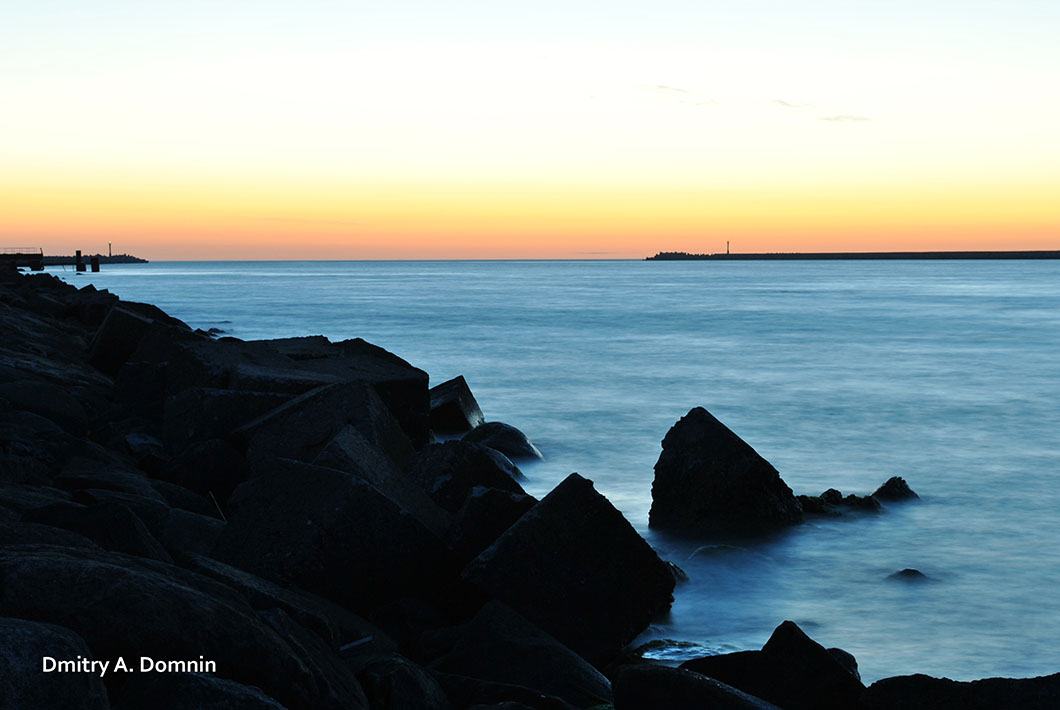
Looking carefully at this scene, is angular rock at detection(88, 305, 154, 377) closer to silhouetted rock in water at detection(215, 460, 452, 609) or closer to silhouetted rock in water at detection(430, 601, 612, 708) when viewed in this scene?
silhouetted rock in water at detection(215, 460, 452, 609)

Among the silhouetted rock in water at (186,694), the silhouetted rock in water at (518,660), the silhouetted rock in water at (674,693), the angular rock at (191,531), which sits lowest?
the silhouetted rock in water at (518,660)

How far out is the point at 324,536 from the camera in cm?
452

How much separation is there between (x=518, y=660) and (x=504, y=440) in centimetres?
638

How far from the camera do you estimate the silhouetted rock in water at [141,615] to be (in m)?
2.74

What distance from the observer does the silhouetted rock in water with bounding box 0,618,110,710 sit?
7.59 ft

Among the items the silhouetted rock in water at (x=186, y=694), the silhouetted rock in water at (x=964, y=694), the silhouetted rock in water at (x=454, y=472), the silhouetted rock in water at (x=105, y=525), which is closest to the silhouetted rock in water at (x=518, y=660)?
the silhouetted rock in water at (x=964, y=694)

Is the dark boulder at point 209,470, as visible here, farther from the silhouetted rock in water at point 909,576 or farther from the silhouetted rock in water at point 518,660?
the silhouetted rock in water at point 909,576

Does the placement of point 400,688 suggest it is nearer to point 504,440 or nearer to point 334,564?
point 334,564

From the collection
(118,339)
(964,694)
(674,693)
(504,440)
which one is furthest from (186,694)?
(118,339)

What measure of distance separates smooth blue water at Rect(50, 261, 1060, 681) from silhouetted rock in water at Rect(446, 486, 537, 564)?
1.14 meters

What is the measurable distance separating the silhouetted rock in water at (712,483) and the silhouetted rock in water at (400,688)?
4225 mm

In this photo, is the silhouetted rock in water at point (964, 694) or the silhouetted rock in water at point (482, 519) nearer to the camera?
the silhouetted rock in water at point (964, 694)

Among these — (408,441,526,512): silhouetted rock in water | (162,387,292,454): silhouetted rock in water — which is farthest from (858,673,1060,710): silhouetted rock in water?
(162,387,292,454): silhouetted rock in water

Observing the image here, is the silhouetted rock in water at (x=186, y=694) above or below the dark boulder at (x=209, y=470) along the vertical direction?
above
